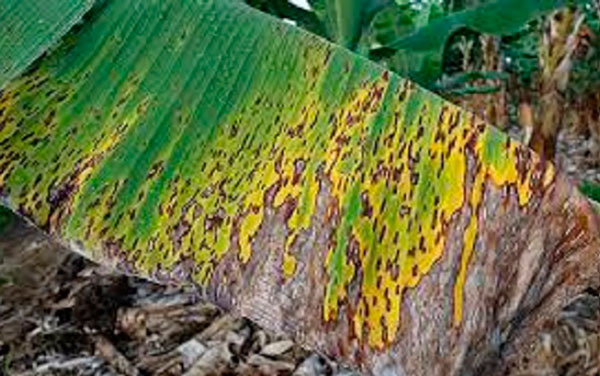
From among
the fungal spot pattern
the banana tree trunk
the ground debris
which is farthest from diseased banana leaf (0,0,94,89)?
the banana tree trunk

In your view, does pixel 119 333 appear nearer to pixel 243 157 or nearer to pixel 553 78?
pixel 243 157

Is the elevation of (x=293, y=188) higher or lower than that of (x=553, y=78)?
lower

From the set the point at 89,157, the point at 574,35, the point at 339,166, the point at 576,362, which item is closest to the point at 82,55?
the point at 89,157

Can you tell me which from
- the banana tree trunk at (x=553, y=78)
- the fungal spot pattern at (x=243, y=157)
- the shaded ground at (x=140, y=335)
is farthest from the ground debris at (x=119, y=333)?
the banana tree trunk at (x=553, y=78)

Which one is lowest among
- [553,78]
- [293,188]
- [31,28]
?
[293,188]

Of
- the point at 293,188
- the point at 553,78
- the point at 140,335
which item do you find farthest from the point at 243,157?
the point at 553,78

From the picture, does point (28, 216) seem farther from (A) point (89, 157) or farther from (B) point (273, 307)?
(B) point (273, 307)

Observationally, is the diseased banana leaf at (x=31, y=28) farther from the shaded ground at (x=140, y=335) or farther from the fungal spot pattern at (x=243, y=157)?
the shaded ground at (x=140, y=335)
